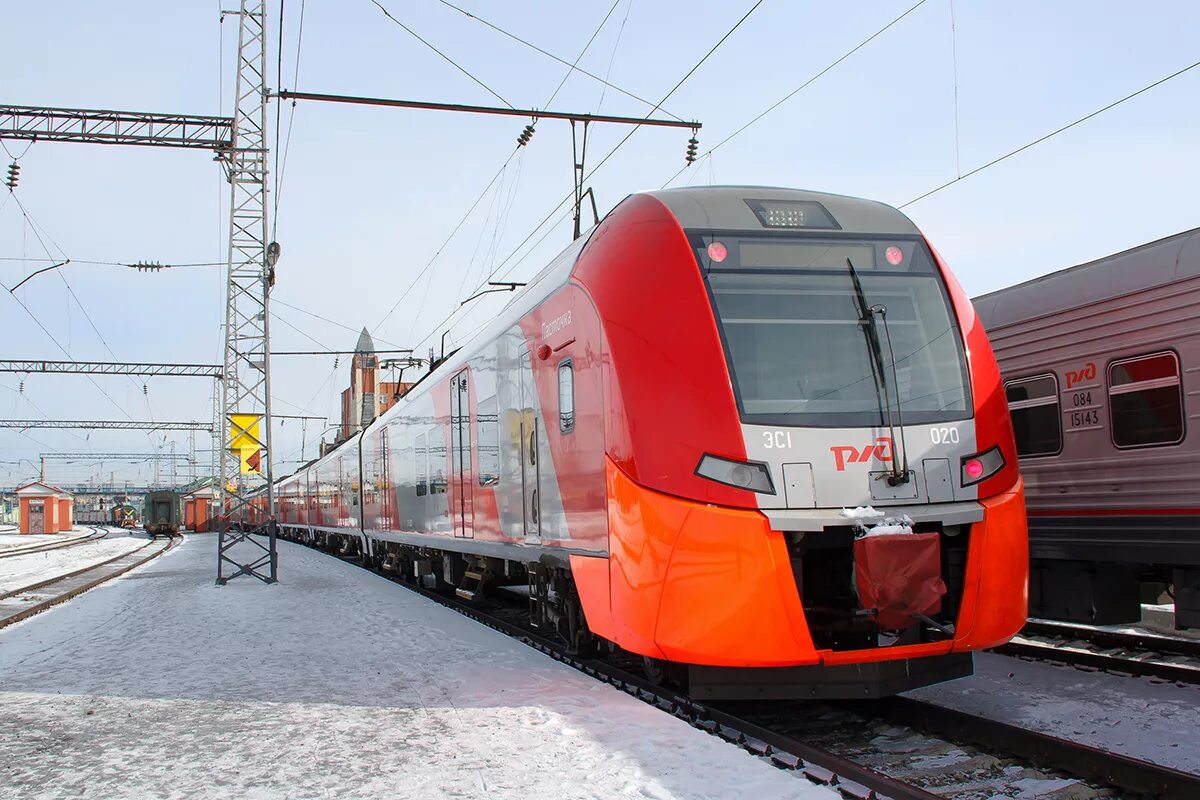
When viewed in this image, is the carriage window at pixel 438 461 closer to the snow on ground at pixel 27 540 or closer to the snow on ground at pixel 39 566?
the snow on ground at pixel 39 566

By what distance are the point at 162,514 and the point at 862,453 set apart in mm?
61314

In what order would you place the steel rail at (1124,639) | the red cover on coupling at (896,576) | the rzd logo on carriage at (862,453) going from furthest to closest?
the steel rail at (1124,639)
the rzd logo on carriage at (862,453)
the red cover on coupling at (896,576)

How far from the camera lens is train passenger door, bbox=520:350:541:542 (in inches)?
326

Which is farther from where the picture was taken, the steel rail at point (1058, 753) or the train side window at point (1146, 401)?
the train side window at point (1146, 401)

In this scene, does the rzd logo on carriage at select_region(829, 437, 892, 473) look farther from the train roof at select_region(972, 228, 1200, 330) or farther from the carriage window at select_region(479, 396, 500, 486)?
the carriage window at select_region(479, 396, 500, 486)

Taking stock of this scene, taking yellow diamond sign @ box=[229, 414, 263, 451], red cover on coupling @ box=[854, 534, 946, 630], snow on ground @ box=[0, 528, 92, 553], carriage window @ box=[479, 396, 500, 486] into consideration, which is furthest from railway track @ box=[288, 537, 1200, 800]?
snow on ground @ box=[0, 528, 92, 553]

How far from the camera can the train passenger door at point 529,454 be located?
828 cm

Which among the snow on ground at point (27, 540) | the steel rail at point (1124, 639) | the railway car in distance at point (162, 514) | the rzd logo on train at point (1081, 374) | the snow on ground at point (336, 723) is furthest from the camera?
the railway car in distance at point (162, 514)

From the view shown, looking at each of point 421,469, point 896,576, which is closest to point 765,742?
point 896,576

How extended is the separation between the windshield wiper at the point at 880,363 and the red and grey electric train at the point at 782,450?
2cm

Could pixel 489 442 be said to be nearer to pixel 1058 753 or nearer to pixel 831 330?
pixel 831 330

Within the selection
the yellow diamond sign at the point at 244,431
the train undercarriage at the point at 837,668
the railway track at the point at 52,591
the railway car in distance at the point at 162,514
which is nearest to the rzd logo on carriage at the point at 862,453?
the train undercarriage at the point at 837,668

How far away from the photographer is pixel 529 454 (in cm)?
847

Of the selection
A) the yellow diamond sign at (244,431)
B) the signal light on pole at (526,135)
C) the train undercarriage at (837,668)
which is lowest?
the train undercarriage at (837,668)
